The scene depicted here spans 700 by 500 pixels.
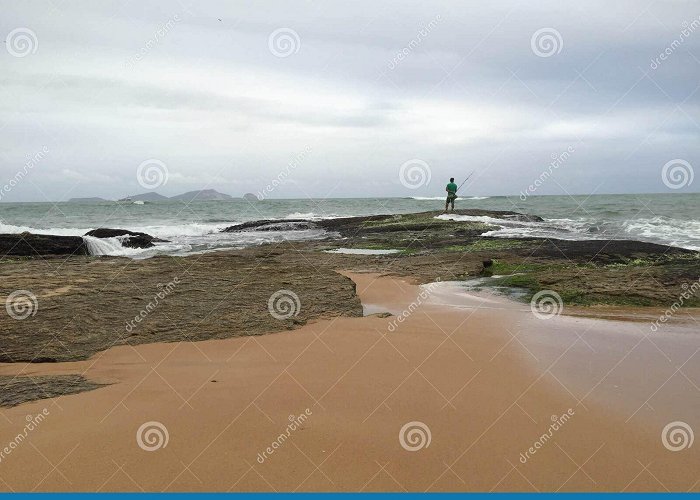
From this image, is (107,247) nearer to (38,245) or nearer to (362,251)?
(38,245)

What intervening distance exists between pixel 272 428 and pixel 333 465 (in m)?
0.63

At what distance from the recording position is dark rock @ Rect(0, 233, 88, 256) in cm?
1406

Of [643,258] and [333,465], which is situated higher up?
A: [643,258]

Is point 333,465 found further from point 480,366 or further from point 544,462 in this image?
point 480,366

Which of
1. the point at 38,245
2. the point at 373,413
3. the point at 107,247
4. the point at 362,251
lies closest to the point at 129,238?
the point at 107,247

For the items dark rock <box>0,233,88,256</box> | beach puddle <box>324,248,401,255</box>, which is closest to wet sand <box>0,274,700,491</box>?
beach puddle <box>324,248,401,255</box>

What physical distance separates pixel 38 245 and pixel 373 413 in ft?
46.0

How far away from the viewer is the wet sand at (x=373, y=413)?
3.10 m

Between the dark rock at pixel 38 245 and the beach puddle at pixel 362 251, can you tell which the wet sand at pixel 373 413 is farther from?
the dark rock at pixel 38 245

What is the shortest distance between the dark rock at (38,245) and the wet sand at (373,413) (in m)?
10.9

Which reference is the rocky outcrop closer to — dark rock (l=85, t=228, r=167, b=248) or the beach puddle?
dark rock (l=85, t=228, r=167, b=248)

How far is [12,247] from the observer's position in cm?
1413

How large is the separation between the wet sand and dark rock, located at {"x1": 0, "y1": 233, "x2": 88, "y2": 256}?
35.9ft

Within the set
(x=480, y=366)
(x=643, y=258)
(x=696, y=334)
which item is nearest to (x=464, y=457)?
(x=480, y=366)
